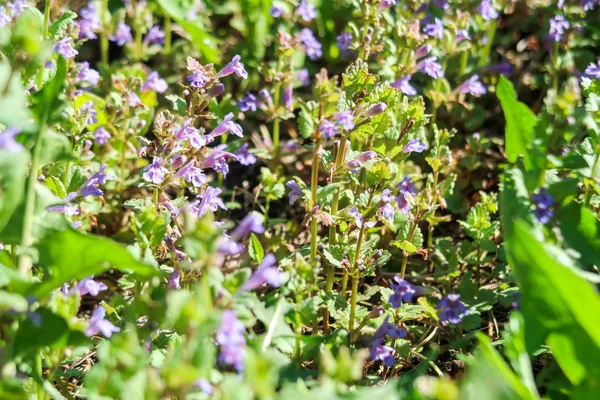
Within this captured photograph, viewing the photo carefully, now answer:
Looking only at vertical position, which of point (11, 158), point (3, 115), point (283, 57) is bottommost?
point (283, 57)

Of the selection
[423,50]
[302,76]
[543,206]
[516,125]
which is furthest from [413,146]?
[302,76]

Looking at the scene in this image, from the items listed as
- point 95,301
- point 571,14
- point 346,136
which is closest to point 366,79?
point 346,136

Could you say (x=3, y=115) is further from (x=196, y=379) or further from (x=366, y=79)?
(x=366, y=79)

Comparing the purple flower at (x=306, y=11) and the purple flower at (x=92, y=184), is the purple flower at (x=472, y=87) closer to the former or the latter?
the purple flower at (x=306, y=11)

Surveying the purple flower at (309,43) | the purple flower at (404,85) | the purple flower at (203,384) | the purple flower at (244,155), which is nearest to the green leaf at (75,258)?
the purple flower at (203,384)

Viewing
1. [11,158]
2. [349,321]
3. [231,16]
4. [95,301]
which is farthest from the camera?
[231,16]

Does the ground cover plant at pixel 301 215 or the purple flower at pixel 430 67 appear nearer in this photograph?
the ground cover plant at pixel 301 215

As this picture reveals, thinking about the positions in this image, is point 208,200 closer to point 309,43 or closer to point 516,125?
point 516,125
